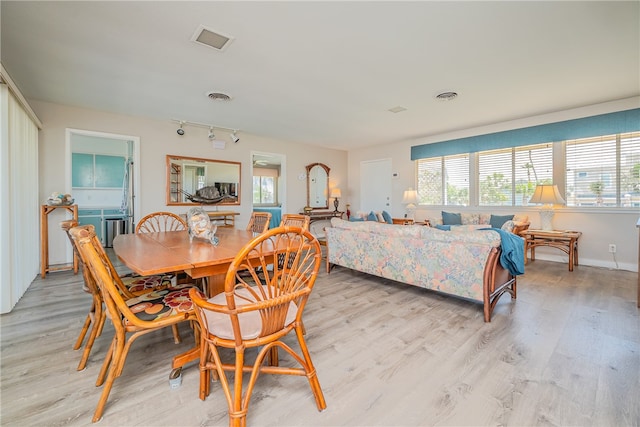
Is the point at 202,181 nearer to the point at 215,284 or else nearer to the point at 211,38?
the point at 211,38

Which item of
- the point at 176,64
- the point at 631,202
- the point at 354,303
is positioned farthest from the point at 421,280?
the point at 631,202

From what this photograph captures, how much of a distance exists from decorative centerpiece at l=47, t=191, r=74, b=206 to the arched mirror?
4.33 m

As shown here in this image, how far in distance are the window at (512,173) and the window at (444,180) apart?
294 mm

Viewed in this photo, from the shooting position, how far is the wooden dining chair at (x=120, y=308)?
1.21 m

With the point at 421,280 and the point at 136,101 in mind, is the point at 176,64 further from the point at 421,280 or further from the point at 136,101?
the point at 421,280

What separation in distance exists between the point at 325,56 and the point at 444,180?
419 centimetres

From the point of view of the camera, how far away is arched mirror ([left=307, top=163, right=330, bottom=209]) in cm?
671

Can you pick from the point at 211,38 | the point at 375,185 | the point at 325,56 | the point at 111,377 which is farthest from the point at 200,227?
the point at 375,185

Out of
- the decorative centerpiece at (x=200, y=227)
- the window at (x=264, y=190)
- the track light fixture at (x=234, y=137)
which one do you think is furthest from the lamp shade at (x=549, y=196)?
the window at (x=264, y=190)

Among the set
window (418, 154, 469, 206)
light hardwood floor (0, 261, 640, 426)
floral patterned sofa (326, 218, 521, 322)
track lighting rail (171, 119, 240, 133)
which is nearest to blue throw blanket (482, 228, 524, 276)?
floral patterned sofa (326, 218, 521, 322)

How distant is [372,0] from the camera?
1872mm

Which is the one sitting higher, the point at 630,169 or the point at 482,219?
the point at 630,169

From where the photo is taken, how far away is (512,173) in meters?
4.91

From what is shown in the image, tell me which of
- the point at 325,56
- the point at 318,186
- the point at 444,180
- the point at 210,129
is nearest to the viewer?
the point at 325,56
